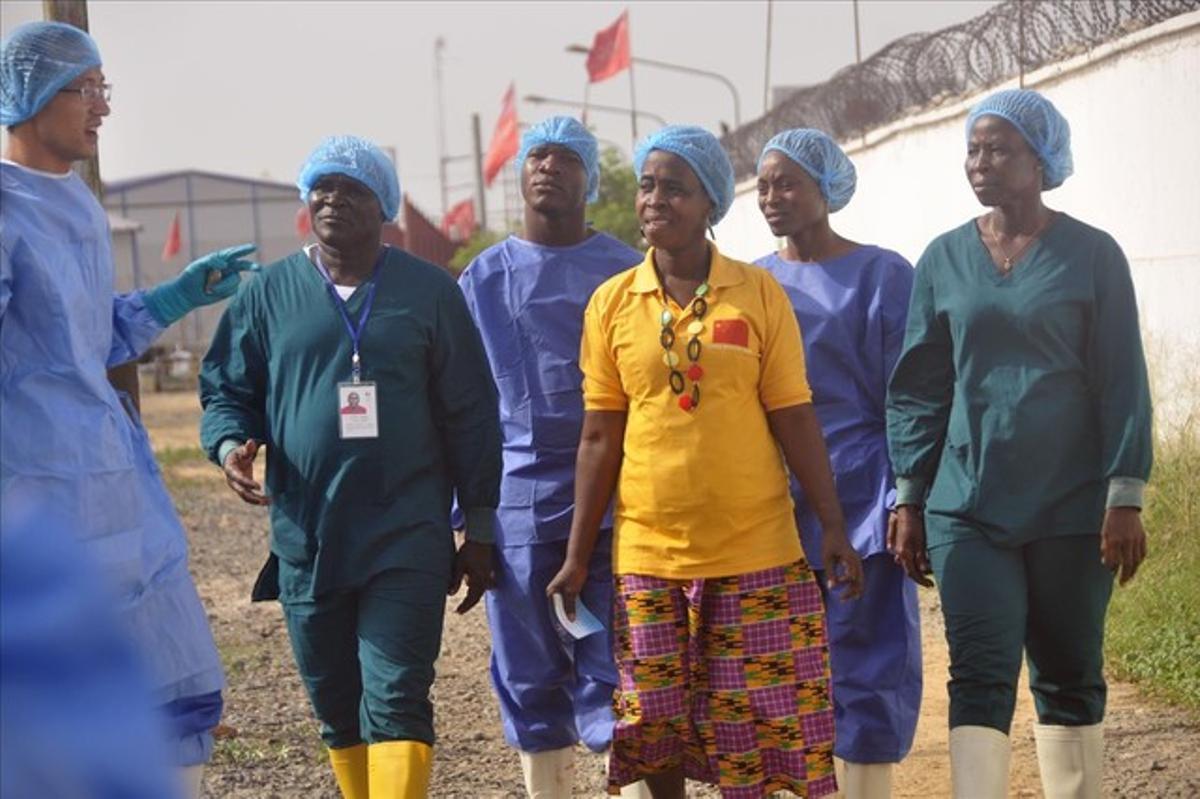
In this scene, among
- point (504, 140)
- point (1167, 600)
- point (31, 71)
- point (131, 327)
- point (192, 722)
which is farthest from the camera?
point (504, 140)

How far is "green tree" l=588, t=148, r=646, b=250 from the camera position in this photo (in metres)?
40.4

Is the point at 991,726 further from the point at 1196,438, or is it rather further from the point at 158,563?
the point at 1196,438

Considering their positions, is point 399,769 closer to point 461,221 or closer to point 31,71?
point 31,71

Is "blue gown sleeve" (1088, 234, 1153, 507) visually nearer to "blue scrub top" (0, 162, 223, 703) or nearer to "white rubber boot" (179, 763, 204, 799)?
"blue scrub top" (0, 162, 223, 703)

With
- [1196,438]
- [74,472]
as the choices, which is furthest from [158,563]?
[1196,438]

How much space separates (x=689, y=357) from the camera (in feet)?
17.6

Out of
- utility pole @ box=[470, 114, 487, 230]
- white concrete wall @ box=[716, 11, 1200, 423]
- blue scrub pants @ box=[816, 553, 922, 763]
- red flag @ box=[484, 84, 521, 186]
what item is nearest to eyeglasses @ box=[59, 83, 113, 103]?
blue scrub pants @ box=[816, 553, 922, 763]

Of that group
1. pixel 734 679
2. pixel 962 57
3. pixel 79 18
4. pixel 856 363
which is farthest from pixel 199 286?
pixel 962 57

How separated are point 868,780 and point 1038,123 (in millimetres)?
1915

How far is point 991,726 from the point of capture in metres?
5.50

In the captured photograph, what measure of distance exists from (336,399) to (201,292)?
17.8 inches

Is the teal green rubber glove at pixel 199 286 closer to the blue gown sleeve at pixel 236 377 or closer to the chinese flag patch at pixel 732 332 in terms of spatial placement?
the blue gown sleeve at pixel 236 377

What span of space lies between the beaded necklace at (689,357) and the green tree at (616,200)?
34.0m

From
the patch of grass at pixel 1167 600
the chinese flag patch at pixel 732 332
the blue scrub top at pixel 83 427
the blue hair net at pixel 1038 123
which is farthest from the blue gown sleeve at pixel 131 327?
the patch of grass at pixel 1167 600
